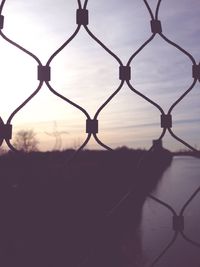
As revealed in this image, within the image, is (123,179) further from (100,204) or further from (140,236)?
(100,204)

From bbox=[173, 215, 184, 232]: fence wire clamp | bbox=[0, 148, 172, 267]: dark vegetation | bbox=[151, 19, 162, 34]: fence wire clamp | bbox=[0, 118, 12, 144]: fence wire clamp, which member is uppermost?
bbox=[151, 19, 162, 34]: fence wire clamp

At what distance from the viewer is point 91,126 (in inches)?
31.5

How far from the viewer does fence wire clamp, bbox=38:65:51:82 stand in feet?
2.46

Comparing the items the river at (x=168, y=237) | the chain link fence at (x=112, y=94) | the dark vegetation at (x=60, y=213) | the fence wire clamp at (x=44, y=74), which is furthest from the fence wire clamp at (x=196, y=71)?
the river at (x=168, y=237)

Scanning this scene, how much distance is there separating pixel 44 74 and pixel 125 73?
0.57 feet

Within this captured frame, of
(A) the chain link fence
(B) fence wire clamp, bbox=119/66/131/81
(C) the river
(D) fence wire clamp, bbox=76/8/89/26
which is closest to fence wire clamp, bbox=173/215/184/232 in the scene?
(A) the chain link fence

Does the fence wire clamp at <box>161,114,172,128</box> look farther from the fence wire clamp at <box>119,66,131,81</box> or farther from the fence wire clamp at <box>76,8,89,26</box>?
the fence wire clamp at <box>76,8,89,26</box>

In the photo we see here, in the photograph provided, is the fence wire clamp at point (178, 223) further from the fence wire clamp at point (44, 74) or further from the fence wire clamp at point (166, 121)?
the fence wire clamp at point (44, 74)

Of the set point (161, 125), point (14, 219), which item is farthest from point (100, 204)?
point (161, 125)

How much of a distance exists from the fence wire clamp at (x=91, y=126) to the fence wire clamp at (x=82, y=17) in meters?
0.19

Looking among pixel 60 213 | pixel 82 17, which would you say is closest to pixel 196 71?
pixel 82 17

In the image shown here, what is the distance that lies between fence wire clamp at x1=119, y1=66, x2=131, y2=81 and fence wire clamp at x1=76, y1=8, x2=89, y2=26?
0.11 m

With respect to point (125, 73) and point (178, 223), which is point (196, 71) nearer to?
point (125, 73)

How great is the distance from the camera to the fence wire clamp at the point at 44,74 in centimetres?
75
